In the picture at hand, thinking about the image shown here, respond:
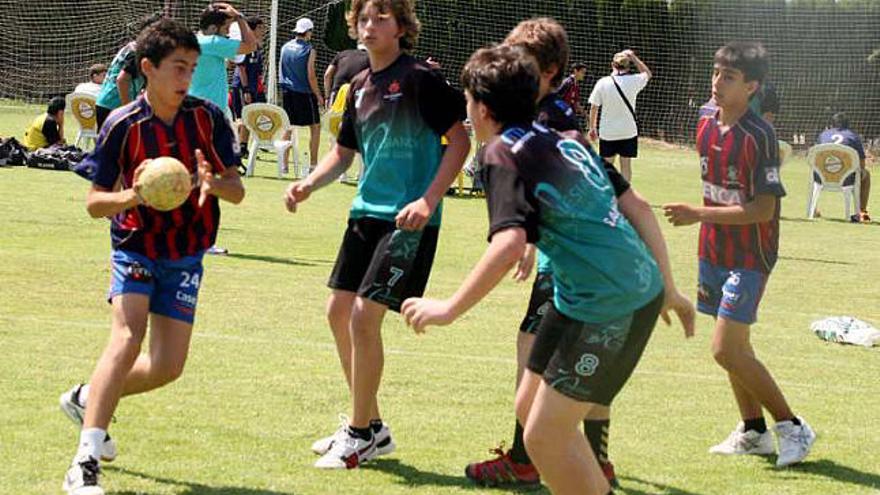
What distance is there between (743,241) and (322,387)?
8.23 ft

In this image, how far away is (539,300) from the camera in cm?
626

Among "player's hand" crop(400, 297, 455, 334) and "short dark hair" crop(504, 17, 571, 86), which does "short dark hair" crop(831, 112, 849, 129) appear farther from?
"player's hand" crop(400, 297, 455, 334)

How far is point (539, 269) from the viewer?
6246mm

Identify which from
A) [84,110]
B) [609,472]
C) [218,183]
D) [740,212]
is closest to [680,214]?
[740,212]

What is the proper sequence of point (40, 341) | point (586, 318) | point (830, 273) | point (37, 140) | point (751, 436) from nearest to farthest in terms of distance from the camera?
point (586, 318), point (751, 436), point (40, 341), point (830, 273), point (37, 140)

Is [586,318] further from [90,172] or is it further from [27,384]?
[27,384]

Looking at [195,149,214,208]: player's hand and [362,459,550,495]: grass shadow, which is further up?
[195,149,214,208]: player's hand

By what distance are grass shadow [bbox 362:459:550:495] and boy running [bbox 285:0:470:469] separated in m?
0.09

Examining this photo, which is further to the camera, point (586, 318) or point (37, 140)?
point (37, 140)

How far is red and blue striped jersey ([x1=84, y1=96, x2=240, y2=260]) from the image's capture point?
6.07 meters

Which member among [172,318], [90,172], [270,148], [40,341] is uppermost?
[90,172]

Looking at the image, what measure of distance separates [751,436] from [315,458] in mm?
2076

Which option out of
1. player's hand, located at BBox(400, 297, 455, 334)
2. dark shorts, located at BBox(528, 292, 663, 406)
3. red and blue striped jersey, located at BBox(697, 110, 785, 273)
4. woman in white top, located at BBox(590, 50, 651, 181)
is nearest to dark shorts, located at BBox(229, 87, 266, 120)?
woman in white top, located at BBox(590, 50, 651, 181)

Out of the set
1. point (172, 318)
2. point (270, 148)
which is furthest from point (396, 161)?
point (270, 148)
